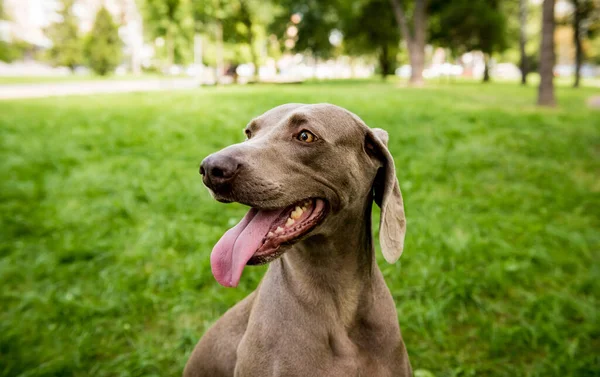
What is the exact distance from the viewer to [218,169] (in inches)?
71.6

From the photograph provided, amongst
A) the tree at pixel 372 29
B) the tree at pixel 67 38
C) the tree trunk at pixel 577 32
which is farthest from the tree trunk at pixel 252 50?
the tree trunk at pixel 577 32

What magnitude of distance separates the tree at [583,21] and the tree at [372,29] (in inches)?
472

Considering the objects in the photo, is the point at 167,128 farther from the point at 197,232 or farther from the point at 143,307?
the point at 143,307

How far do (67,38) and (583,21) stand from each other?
46952 millimetres

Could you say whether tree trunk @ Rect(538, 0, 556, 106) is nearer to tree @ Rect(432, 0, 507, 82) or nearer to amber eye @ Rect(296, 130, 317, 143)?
amber eye @ Rect(296, 130, 317, 143)

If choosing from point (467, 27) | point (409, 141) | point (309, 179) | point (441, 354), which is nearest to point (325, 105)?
point (309, 179)

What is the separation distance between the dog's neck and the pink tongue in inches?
10.2

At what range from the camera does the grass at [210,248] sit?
3268 millimetres

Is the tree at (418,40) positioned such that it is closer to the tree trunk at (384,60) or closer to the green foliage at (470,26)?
the green foliage at (470,26)

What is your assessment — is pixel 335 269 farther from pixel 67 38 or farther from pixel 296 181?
pixel 67 38

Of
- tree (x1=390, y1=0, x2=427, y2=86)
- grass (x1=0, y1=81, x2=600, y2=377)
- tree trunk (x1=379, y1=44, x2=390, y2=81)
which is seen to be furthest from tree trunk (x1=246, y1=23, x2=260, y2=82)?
grass (x1=0, y1=81, x2=600, y2=377)

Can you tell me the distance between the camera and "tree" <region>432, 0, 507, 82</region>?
30.0m

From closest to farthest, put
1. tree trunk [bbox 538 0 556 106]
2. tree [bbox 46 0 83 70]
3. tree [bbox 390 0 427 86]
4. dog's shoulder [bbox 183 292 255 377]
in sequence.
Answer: dog's shoulder [bbox 183 292 255 377] → tree trunk [bbox 538 0 556 106] → tree [bbox 390 0 427 86] → tree [bbox 46 0 83 70]

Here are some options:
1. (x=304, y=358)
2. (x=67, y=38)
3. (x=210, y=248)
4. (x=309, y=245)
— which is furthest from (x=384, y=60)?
(x=304, y=358)
